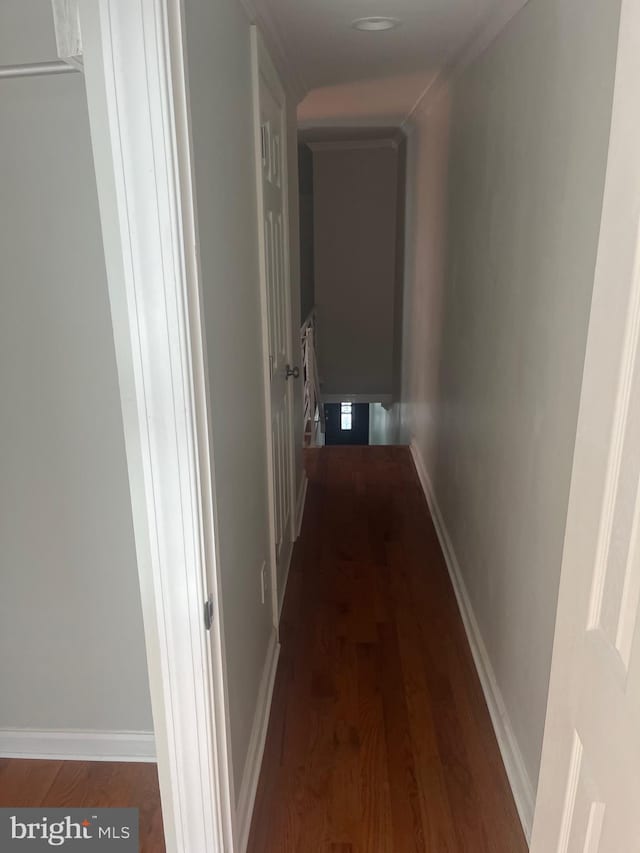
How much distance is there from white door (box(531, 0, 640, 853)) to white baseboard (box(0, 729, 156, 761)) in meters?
1.33

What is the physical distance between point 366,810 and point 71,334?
1517 mm

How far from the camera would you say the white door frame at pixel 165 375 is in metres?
0.93

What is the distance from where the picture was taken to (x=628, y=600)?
2.82 ft

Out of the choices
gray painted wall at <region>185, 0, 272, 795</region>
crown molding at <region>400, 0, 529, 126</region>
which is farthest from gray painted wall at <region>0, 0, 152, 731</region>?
crown molding at <region>400, 0, 529, 126</region>

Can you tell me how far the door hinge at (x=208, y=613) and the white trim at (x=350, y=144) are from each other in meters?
5.39

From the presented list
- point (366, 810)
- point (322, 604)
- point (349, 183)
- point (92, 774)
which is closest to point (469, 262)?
point (322, 604)

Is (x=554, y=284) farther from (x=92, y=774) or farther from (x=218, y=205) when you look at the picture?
(x=92, y=774)

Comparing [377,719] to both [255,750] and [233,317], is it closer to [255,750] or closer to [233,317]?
[255,750]

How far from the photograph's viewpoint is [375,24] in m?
2.28

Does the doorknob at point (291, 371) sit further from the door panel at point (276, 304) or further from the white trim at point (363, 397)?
the white trim at point (363, 397)

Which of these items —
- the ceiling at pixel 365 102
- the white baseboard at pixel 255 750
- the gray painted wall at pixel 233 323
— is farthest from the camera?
the ceiling at pixel 365 102

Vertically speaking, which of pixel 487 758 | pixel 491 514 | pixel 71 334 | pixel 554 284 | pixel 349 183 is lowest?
pixel 487 758

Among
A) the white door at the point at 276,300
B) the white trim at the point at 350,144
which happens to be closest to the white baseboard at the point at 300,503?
the white door at the point at 276,300

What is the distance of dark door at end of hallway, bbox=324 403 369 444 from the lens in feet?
32.8
